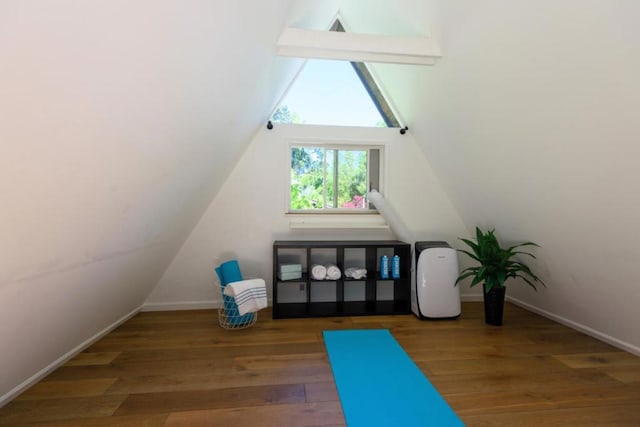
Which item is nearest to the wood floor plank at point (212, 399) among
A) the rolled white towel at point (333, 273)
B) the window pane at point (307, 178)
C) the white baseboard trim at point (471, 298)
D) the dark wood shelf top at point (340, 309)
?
the dark wood shelf top at point (340, 309)

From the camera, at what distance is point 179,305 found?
3.21 m

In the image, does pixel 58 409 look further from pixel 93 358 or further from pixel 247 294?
pixel 247 294

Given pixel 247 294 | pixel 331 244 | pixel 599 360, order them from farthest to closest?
pixel 331 244 → pixel 247 294 → pixel 599 360

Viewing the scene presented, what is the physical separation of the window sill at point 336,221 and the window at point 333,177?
0.09m

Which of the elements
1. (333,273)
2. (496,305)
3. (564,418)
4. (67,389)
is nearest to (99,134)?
(67,389)

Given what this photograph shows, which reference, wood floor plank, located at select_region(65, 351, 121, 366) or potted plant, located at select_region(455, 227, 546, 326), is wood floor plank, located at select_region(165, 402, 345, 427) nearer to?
wood floor plank, located at select_region(65, 351, 121, 366)

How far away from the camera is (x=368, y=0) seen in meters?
2.62

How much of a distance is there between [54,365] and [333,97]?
3310 mm

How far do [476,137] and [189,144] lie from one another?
213 cm

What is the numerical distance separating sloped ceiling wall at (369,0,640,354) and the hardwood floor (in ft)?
2.15

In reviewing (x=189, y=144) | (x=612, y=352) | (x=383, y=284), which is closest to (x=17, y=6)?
(x=189, y=144)

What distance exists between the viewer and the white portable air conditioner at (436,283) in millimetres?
2957

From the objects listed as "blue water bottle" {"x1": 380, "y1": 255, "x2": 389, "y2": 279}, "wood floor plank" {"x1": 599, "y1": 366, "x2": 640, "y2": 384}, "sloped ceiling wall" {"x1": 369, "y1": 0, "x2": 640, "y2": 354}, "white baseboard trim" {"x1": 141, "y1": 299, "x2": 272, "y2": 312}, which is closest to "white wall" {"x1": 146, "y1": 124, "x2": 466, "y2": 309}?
"white baseboard trim" {"x1": 141, "y1": 299, "x2": 272, "y2": 312}

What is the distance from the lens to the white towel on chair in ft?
8.72
